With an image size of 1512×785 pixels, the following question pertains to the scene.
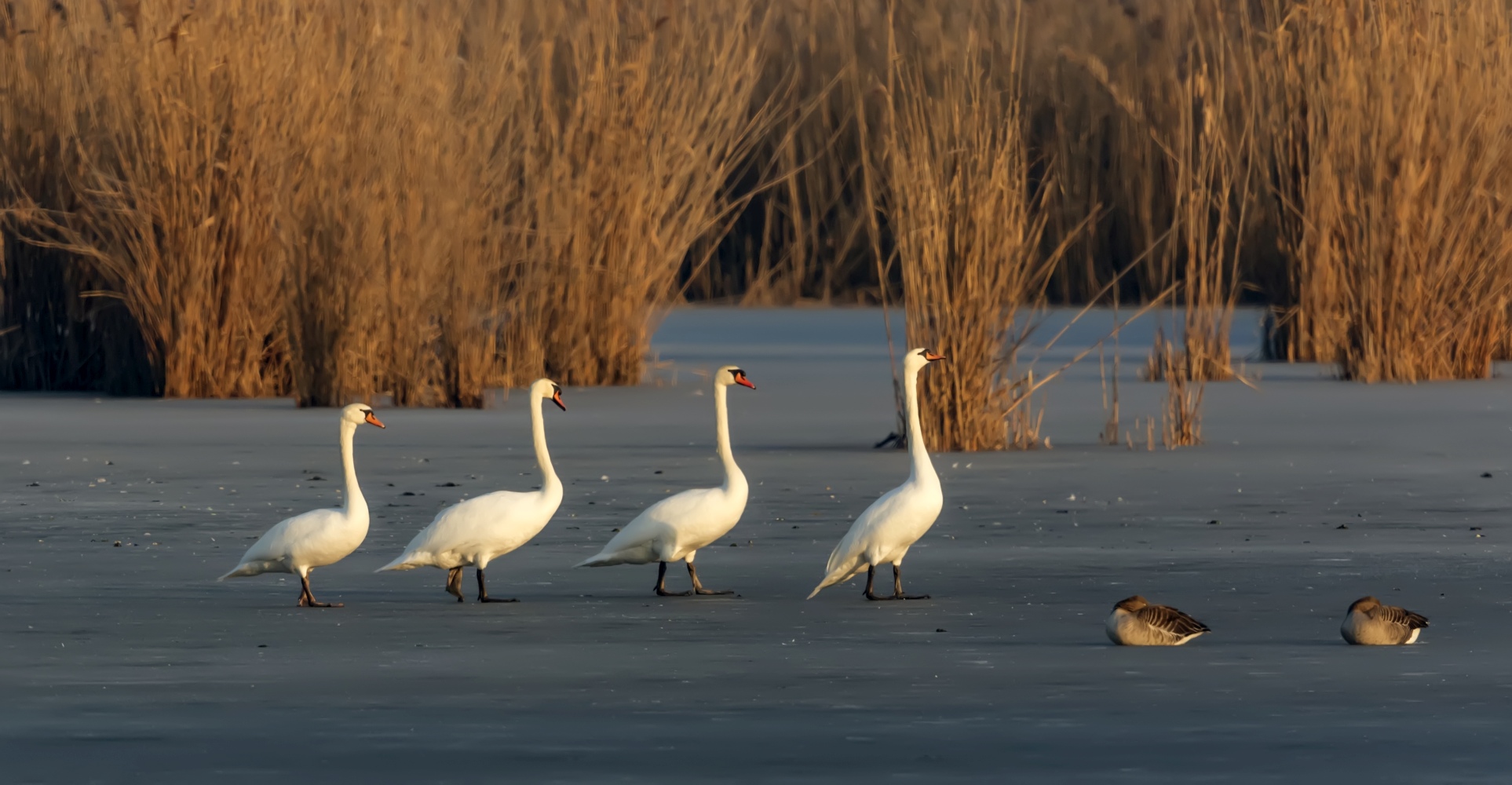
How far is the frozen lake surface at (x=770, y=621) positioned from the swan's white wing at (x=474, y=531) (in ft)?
0.55

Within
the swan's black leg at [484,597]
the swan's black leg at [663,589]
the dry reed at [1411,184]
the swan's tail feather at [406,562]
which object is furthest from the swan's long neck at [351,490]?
the dry reed at [1411,184]

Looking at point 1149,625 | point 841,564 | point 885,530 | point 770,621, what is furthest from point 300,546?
point 1149,625

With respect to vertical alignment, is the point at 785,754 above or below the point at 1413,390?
above

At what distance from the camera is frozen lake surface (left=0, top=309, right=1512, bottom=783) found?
5.60 metres

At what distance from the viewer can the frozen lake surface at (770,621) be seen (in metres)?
5.60

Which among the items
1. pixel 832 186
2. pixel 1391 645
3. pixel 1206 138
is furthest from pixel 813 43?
pixel 1391 645

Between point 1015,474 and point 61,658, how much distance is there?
19.5 ft

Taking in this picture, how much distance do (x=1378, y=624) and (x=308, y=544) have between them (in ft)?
9.72

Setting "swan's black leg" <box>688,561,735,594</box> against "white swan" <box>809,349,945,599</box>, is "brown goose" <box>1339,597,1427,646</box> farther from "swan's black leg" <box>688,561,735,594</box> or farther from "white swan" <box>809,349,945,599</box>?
Answer: "swan's black leg" <box>688,561,735,594</box>

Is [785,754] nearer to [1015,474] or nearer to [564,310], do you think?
[1015,474]

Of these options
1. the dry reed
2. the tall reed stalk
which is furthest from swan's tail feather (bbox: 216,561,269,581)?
the dry reed

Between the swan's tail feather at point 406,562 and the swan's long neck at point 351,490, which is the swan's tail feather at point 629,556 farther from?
the swan's long neck at point 351,490

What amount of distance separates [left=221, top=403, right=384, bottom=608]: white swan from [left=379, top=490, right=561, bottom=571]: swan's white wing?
0.15m

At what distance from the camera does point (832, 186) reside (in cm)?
2648
